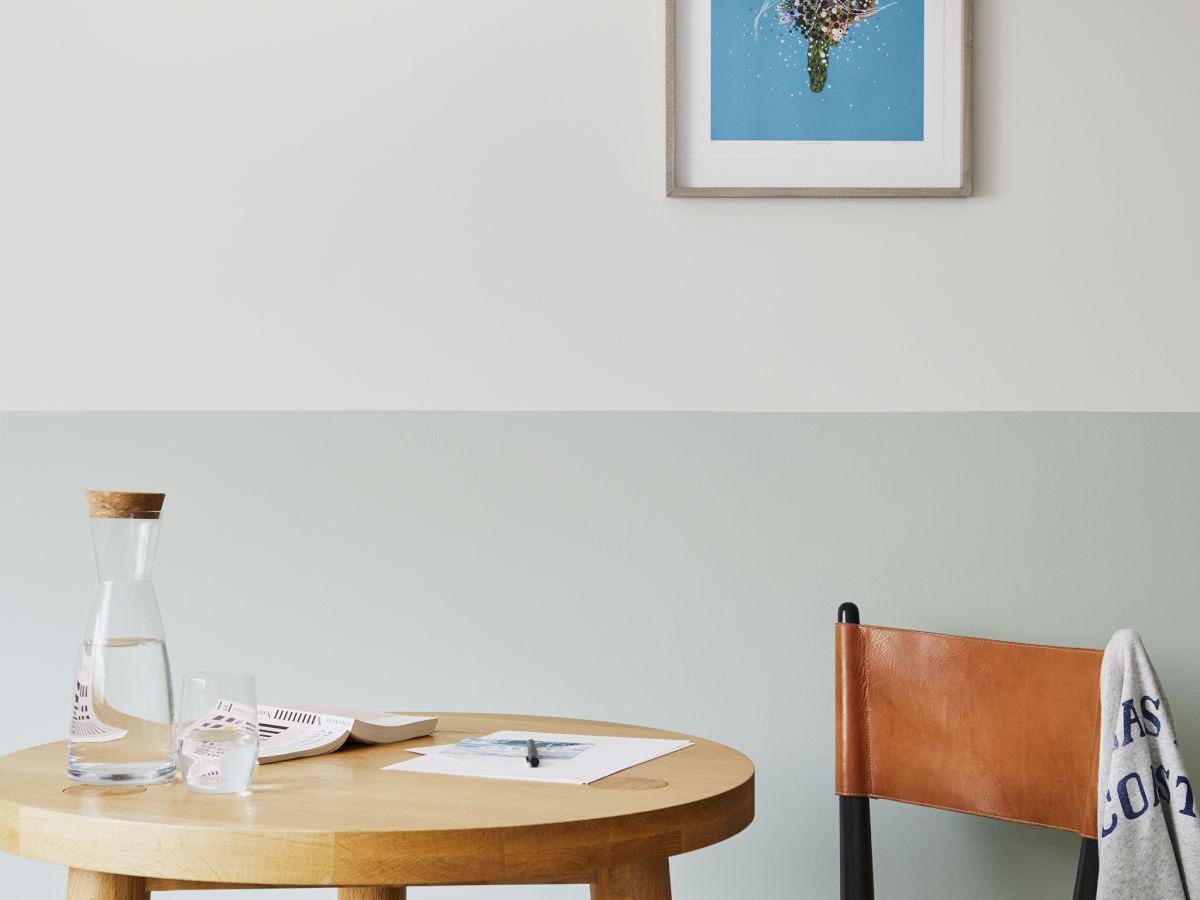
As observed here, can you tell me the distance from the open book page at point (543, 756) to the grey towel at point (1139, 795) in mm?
478

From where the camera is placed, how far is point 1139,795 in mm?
1330

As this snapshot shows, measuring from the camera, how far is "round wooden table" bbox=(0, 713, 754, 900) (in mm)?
897

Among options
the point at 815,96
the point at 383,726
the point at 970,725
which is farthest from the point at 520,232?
the point at 970,725

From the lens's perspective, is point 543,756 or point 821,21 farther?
point 821,21

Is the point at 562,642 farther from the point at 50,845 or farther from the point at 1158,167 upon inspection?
the point at 1158,167

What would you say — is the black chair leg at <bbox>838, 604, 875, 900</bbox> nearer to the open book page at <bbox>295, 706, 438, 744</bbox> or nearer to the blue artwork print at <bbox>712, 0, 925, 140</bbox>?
the open book page at <bbox>295, 706, 438, 744</bbox>

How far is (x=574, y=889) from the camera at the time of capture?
1.78 metres

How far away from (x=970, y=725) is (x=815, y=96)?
0.94 m

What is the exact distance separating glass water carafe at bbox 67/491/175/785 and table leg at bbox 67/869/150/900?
8cm

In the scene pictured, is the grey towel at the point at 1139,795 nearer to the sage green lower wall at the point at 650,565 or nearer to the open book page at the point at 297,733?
the sage green lower wall at the point at 650,565

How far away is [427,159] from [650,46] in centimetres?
38

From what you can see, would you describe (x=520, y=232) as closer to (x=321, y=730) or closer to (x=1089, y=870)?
(x=321, y=730)

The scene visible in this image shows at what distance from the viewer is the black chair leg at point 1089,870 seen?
1352mm

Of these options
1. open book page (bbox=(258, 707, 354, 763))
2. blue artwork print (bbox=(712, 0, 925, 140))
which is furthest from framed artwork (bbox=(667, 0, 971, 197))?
open book page (bbox=(258, 707, 354, 763))
